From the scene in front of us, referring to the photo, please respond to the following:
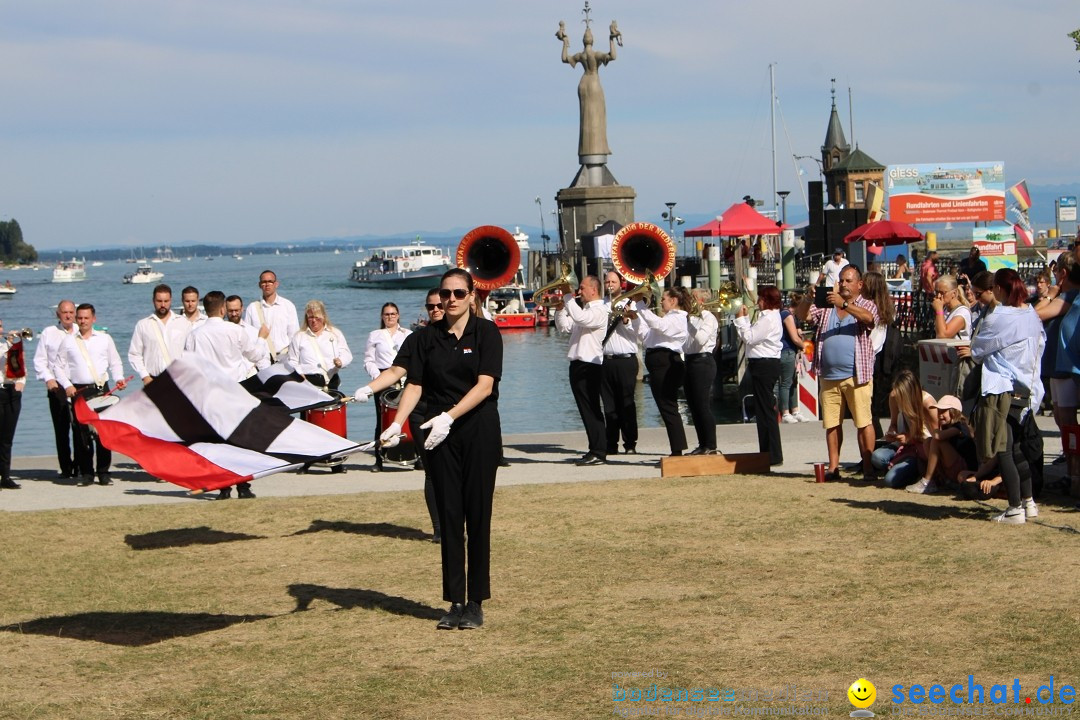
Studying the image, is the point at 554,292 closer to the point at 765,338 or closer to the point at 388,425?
the point at 388,425

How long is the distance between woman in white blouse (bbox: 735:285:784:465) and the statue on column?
177 ft

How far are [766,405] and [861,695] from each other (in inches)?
281

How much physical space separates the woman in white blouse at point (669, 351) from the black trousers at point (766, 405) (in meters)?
0.74

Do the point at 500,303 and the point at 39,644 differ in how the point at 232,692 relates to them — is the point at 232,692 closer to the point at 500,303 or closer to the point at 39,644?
the point at 39,644

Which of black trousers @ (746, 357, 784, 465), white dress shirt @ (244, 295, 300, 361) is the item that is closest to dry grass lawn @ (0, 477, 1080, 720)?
black trousers @ (746, 357, 784, 465)

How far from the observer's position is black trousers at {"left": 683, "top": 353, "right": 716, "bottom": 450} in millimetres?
13039

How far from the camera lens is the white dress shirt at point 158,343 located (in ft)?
43.3

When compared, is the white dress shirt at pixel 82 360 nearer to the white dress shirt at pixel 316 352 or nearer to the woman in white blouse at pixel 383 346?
the white dress shirt at pixel 316 352

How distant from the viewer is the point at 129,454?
27.3ft

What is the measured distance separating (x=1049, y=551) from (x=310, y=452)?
4.60 m

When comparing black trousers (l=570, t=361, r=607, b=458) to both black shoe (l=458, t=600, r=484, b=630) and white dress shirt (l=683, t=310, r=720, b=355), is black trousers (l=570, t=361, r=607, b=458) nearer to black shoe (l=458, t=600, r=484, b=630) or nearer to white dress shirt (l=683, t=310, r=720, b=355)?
white dress shirt (l=683, t=310, r=720, b=355)

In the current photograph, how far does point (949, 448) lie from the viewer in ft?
35.9

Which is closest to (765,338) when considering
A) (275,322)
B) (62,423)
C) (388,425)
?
(388,425)

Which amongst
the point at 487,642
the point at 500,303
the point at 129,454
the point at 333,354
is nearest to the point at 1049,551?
the point at 487,642
